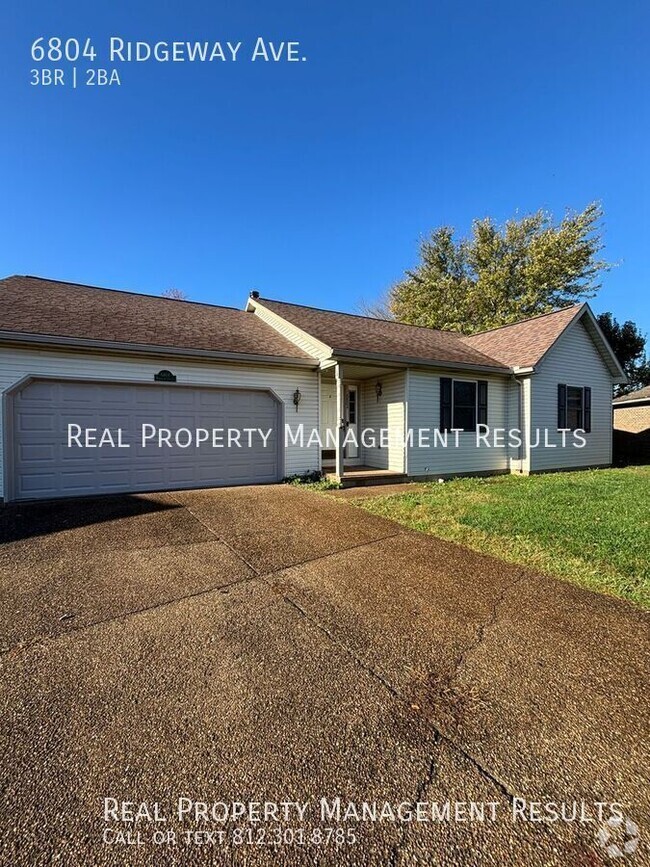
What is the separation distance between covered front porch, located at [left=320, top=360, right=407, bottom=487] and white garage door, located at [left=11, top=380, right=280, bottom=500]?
1.77 meters

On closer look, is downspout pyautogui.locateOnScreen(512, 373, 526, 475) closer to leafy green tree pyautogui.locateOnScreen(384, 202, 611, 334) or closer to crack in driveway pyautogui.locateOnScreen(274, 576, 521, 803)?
crack in driveway pyautogui.locateOnScreen(274, 576, 521, 803)

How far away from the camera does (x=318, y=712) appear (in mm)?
1985

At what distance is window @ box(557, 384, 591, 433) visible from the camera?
452 inches

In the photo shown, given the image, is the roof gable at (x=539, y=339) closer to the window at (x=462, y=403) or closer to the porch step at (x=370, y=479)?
the window at (x=462, y=403)

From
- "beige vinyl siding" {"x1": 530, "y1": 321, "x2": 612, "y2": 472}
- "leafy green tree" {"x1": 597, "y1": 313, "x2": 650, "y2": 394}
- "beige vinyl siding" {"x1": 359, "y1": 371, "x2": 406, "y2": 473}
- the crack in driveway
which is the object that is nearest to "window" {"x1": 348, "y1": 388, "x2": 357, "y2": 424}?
"beige vinyl siding" {"x1": 359, "y1": 371, "x2": 406, "y2": 473}

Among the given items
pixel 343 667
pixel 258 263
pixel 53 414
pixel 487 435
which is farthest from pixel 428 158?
pixel 343 667

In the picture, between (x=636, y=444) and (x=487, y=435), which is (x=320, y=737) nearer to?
(x=487, y=435)

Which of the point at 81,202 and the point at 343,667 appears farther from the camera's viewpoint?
the point at 81,202

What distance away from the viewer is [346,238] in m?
18.8

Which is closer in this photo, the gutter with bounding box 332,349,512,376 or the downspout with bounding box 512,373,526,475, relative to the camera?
the gutter with bounding box 332,349,512,376

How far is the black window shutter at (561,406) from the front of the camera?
1141 cm

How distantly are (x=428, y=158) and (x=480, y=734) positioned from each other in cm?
1524

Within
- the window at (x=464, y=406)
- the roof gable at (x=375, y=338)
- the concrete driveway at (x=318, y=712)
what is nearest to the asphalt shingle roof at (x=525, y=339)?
the roof gable at (x=375, y=338)

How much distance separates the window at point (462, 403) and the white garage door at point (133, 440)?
4408mm
